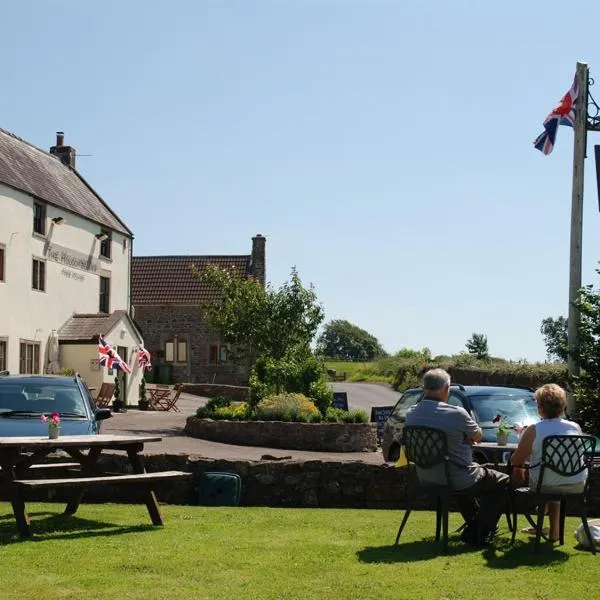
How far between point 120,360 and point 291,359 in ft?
26.2

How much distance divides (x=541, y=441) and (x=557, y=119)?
10.9 meters

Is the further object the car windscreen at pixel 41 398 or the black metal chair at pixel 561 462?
the car windscreen at pixel 41 398

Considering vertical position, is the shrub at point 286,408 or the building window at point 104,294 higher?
the building window at point 104,294

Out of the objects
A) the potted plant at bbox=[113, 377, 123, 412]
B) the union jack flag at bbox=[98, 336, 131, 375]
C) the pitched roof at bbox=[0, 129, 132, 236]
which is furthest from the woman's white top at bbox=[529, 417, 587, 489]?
the potted plant at bbox=[113, 377, 123, 412]

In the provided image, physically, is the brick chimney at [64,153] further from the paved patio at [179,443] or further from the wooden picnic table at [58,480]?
the wooden picnic table at [58,480]

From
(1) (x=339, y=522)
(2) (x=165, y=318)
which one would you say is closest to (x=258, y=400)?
(1) (x=339, y=522)

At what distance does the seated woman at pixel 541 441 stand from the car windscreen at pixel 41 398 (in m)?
7.01

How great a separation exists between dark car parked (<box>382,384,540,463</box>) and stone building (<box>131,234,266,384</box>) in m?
38.4

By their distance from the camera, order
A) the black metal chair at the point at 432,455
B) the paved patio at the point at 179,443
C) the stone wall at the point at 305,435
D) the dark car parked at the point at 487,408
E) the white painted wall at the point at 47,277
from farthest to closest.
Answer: the white painted wall at the point at 47,277, the stone wall at the point at 305,435, the paved patio at the point at 179,443, the dark car parked at the point at 487,408, the black metal chair at the point at 432,455

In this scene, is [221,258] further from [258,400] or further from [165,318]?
[258,400]

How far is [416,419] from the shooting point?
873 centimetres

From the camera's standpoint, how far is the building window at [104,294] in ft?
134

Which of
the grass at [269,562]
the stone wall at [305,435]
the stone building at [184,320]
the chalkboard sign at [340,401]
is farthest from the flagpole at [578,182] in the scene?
the stone building at [184,320]

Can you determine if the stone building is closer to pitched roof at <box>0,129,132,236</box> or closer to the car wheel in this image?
pitched roof at <box>0,129,132,236</box>
